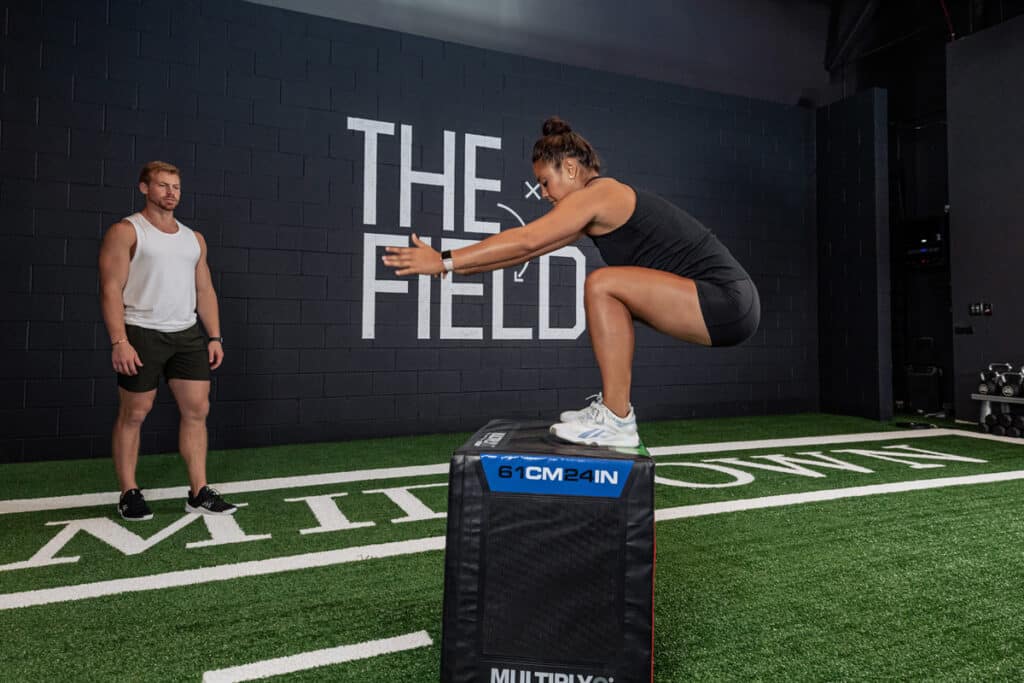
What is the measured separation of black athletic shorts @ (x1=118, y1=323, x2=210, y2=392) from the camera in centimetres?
249

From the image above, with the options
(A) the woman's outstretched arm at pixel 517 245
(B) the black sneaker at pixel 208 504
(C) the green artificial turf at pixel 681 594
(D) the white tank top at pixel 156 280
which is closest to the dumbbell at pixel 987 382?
(C) the green artificial turf at pixel 681 594

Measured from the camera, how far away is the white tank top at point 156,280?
2496 millimetres

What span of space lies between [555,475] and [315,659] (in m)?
0.68

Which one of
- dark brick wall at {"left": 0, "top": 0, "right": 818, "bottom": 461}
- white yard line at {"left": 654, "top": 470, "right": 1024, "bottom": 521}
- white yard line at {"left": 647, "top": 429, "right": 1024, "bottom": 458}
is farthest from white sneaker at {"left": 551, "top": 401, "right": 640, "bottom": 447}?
dark brick wall at {"left": 0, "top": 0, "right": 818, "bottom": 461}

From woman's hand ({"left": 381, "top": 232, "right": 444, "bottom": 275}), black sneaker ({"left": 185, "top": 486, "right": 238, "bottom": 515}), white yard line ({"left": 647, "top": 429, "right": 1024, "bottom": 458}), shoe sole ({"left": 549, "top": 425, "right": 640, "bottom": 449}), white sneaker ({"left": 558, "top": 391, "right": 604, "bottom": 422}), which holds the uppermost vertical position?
woman's hand ({"left": 381, "top": 232, "right": 444, "bottom": 275})

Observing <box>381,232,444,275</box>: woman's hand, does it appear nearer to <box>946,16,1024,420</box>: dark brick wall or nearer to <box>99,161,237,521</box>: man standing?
<box>99,161,237,521</box>: man standing

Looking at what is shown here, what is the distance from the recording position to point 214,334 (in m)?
2.80

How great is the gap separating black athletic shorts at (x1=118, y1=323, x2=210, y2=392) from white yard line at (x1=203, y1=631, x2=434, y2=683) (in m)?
1.48

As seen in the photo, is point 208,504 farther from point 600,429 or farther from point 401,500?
point 600,429

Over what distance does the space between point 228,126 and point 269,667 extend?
3.63 m

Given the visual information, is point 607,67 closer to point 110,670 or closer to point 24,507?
point 24,507

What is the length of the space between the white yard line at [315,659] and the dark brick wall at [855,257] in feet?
16.9

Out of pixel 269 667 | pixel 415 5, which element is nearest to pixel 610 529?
pixel 269 667

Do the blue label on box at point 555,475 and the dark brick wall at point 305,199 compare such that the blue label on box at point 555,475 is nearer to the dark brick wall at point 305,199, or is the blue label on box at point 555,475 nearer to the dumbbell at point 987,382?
the dark brick wall at point 305,199
